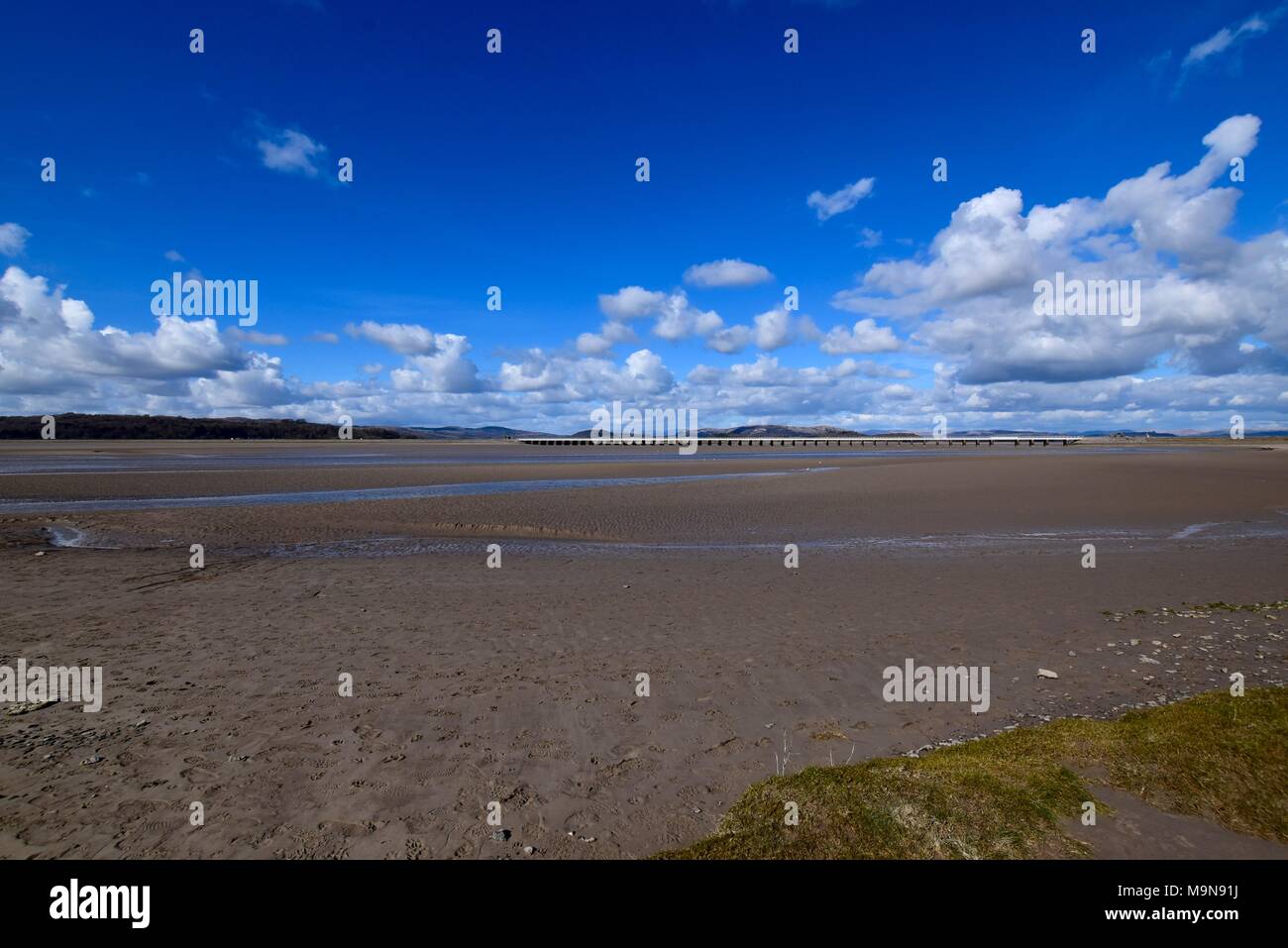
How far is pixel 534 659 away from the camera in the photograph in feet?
32.4

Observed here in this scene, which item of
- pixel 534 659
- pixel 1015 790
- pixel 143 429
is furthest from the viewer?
pixel 143 429

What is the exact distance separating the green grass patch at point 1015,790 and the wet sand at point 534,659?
1.77ft

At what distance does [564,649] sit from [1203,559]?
1809cm

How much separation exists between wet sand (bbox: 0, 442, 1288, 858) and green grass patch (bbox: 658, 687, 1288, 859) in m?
0.54

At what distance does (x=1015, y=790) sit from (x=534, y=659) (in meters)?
6.70

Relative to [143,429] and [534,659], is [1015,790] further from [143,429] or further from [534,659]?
[143,429]

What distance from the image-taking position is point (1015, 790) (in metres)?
5.47

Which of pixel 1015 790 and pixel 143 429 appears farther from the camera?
pixel 143 429

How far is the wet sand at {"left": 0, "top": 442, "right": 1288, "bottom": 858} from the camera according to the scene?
5781 millimetres

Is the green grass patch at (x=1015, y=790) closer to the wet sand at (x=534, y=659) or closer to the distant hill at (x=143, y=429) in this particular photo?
the wet sand at (x=534, y=659)

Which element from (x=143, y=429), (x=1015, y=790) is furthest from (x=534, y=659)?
(x=143, y=429)

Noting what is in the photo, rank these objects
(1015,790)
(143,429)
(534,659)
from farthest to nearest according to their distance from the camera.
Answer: (143,429) → (534,659) → (1015,790)

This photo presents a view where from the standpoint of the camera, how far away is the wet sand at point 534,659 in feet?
19.0

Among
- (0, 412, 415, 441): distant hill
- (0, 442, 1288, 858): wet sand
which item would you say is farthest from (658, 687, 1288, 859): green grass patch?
(0, 412, 415, 441): distant hill
